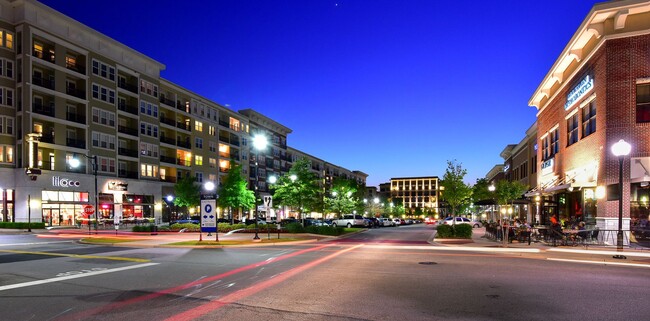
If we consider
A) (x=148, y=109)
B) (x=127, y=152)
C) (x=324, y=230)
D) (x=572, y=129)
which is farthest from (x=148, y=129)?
(x=572, y=129)

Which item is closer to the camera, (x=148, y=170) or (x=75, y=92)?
(x=75, y=92)

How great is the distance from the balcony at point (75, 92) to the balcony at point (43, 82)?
190 centimetres

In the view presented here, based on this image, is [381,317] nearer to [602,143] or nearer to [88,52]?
[602,143]

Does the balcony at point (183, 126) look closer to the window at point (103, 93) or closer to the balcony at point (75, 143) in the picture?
the window at point (103, 93)

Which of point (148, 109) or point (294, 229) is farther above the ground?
point (148, 109)

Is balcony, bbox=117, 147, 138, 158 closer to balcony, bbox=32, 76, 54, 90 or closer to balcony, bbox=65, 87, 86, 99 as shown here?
balcony, bbox=65, 87, 86, 99

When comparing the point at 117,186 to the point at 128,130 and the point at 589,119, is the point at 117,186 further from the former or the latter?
the point at 589,119

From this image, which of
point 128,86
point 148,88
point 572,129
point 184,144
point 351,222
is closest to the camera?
point 572,129

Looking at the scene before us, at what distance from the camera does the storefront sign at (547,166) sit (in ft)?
113

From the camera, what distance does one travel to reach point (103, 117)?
55688 mm

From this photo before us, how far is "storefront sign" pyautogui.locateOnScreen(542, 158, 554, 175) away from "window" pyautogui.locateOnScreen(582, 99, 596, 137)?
8411mm

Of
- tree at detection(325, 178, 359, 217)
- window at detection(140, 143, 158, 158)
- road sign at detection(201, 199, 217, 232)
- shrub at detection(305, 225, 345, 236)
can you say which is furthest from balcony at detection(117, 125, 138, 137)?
road sign at detection(201, 199, 217, 232)

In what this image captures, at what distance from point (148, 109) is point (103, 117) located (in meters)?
8.41

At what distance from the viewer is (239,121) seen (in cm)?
8644
